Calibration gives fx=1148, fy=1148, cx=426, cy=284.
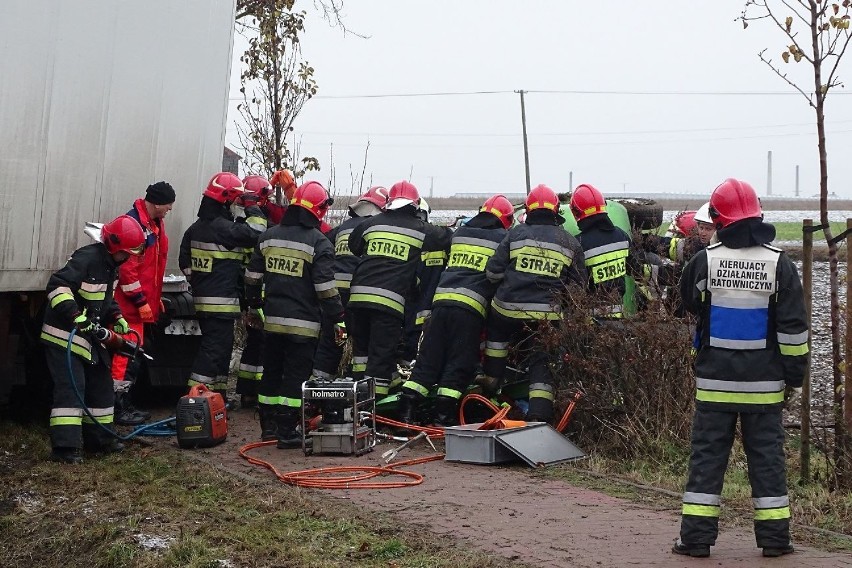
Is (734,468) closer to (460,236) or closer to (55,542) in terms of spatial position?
(460,236)

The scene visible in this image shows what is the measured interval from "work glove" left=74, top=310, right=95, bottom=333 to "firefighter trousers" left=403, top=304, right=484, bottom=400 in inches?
108

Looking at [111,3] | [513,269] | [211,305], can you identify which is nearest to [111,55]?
[111,3]

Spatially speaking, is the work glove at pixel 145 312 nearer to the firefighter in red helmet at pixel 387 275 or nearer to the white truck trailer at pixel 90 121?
the white truck trailer at pixel 90 121

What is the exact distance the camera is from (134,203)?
1013 cm

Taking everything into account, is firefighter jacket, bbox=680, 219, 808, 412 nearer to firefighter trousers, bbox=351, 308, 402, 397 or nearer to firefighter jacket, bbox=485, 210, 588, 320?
firefighter jacket, bbox=485, 210, 588, 320

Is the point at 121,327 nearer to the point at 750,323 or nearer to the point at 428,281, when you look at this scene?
the point at 428,281

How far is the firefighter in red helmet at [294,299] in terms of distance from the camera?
9.12 m

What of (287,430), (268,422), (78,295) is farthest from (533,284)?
(78,295)

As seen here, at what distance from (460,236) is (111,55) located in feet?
11.0

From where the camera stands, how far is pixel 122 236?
869 cm

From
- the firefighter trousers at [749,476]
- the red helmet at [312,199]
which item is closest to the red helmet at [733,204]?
the firefighter trousers at [749,476]

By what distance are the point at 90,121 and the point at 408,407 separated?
3.56 m

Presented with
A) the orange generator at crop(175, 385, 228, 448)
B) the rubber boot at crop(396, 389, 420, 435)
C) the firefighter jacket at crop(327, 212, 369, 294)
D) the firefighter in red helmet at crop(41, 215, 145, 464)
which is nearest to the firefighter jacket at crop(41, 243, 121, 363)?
the firefighter in red helmet at crop(41, 215, 145, 464)

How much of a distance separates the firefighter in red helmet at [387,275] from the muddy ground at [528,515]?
4.82 feet
